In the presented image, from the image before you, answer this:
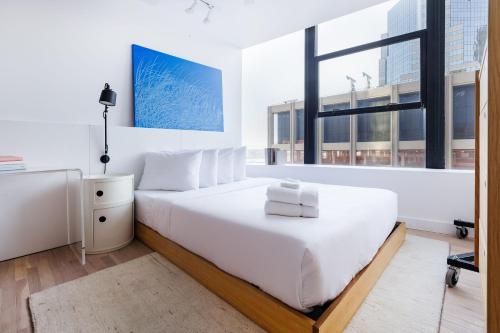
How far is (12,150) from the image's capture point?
200cm

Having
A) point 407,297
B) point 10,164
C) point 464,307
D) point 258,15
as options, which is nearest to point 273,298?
point 407,297

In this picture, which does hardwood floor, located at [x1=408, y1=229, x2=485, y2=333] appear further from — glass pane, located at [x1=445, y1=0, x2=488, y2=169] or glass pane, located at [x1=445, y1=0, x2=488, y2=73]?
glass pane, located at [x1=445, y1=0, x2=488, y2=73]

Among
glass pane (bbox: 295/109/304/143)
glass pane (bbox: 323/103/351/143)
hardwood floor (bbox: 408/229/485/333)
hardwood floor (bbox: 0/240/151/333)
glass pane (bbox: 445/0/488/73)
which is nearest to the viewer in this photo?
hardwood floor (bbox: 408/229/485/333)

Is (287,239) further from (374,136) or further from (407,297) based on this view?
(374,136)

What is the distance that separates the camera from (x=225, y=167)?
3.00 meters

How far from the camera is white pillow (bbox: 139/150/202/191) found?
2.48 meters

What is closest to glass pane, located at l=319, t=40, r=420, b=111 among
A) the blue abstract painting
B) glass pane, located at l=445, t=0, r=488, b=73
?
→ glass pane, located at l=445, t=0, r=488, b=73

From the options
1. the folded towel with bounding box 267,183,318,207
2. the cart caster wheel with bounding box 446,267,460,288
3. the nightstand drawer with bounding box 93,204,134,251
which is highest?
the folded towel with bounding box 267,183,318,207

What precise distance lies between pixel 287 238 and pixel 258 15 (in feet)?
9.72

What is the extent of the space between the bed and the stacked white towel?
0.19 ft

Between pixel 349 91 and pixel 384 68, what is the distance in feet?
1.61

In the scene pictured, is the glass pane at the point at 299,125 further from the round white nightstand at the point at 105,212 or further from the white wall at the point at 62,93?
the round white nightstand at the point at 105,212

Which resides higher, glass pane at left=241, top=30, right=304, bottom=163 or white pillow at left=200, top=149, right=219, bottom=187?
glass pane at left=241, top=30, right=304, bottom=163

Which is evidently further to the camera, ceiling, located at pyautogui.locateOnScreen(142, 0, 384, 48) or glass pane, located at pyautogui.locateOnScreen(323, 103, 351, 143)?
glass pane, located at pyautogui.locateOnScreen(323, 103, 351, 143)
